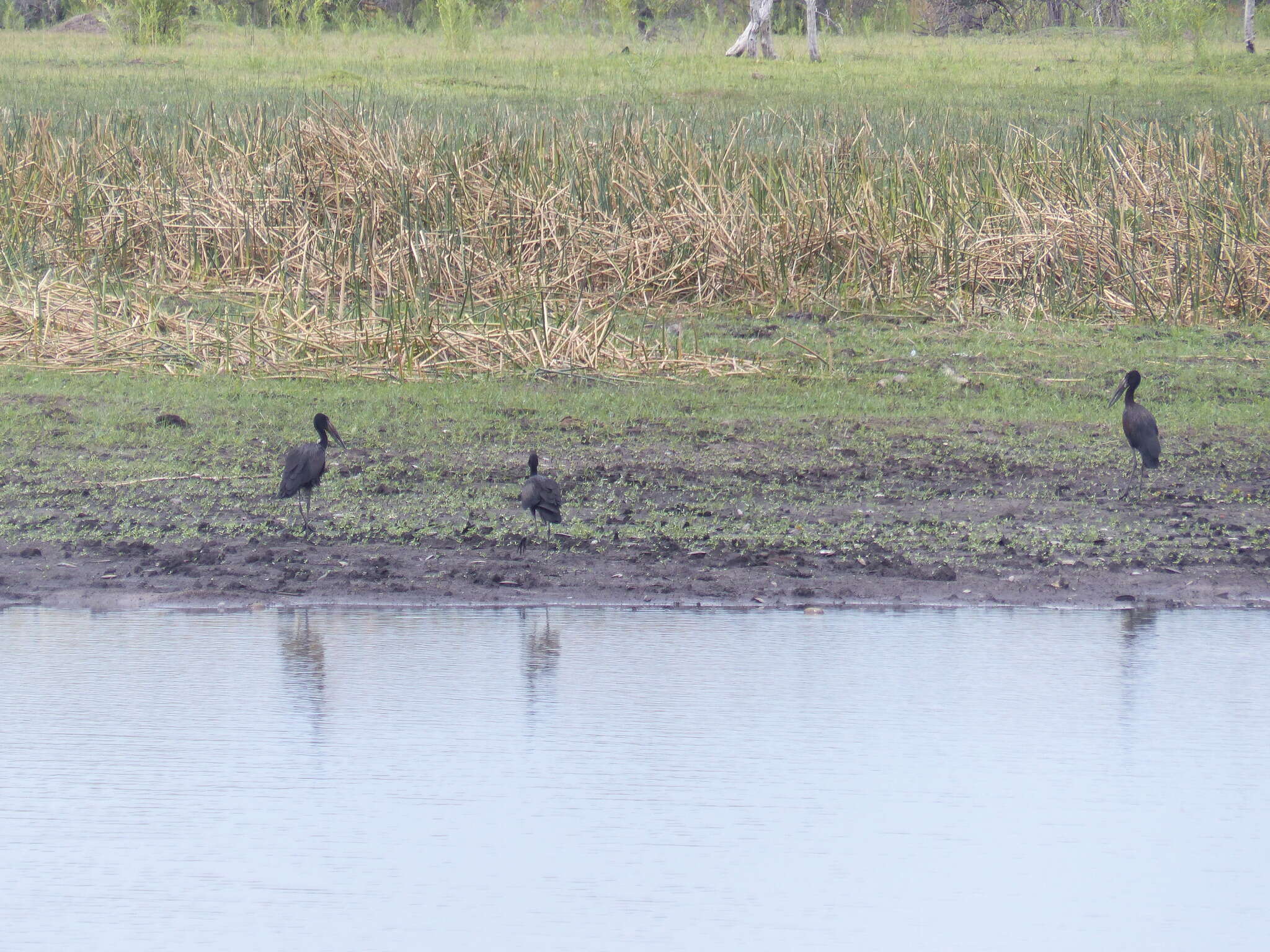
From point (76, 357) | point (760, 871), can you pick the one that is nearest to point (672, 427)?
point (76, 357)

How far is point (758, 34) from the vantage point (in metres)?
37.9

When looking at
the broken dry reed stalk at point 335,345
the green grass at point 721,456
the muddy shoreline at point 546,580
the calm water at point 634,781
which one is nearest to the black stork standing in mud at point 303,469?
the green grass at point 721,456

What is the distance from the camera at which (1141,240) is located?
13.2 meters

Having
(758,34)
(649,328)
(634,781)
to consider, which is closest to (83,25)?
(758,34)

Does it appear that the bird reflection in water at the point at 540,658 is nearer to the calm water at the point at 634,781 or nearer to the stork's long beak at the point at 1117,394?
the calm water at the point at 634,781

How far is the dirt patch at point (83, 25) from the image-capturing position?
44219 mm

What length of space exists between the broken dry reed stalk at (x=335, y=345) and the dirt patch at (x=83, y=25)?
1415 inches

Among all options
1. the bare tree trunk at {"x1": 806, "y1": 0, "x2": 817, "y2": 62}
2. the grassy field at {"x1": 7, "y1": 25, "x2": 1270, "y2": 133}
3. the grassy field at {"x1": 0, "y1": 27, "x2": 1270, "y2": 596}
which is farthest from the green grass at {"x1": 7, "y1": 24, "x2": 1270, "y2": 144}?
the grassy field at {"x1": 0, "y1": 27, "x2": 1270, "y2": 596}

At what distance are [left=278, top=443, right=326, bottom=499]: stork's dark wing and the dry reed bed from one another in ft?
16.2

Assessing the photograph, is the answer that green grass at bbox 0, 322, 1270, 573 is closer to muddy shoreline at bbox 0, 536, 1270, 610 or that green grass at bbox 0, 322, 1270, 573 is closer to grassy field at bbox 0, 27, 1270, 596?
grassy field at bbox 0, 27, 1270, 596

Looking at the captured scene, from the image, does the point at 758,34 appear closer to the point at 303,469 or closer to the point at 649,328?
the point at 649,328

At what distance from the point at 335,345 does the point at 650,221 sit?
3.46 m

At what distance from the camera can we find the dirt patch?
44219 mm

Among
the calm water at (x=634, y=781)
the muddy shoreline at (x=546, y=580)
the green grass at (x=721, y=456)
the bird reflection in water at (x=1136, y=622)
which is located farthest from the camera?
the green grass at (x=721, y=456)
